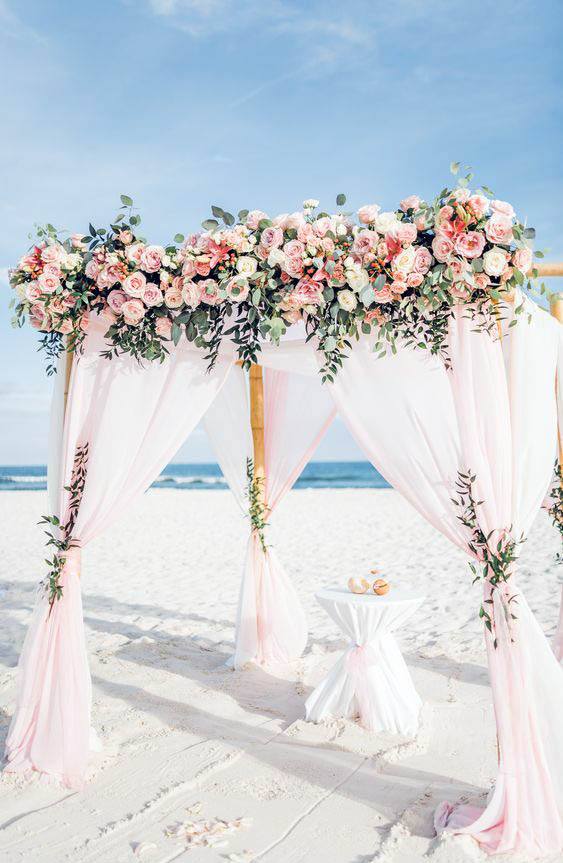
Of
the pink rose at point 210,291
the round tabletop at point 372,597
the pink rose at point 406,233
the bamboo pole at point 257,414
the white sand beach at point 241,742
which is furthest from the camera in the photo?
the bamboo pole at point 257,414

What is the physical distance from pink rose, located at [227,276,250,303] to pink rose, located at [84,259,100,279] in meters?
0.80

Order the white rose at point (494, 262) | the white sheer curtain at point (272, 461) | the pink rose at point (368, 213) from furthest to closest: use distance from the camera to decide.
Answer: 1. the white sheer curtain at point (272, 461)
2. the pink rose at point (368, 213)
3. the white rose at point (494, 262)

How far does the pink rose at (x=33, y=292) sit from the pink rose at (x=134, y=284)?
0.52 metres

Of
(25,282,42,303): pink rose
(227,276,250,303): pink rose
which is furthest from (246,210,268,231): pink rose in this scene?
(25,282,42,303): pink rose

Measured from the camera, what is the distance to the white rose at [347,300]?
323 centimetres

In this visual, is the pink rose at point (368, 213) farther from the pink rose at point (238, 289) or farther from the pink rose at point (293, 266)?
the pink rose at point (238, 289)

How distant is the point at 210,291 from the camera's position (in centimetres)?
342

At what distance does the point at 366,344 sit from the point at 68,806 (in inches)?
108

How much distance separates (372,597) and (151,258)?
240 centimetres

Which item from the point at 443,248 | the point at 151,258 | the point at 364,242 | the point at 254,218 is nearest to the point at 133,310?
the point at 151,258

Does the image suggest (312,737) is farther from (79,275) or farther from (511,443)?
(79,275)

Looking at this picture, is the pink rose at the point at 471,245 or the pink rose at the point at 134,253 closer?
the pink rose at the point at 471,245

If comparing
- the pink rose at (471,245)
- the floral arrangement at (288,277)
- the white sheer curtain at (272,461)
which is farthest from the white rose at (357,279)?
the white sheer curtain at (272,461)

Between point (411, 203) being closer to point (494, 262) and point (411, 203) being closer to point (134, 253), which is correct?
point (494, 262)
